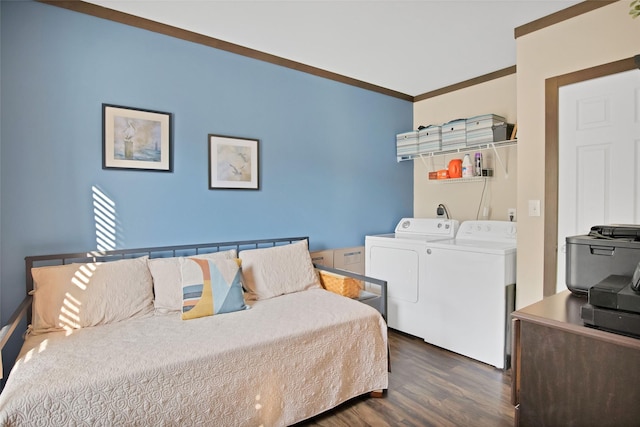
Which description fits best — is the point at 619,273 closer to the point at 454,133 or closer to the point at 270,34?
the point at 454,133

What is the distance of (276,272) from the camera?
Result: 255cm

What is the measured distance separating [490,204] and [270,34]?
2456 millimetres

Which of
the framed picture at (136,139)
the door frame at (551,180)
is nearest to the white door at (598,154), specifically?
the door frame at (551,180)

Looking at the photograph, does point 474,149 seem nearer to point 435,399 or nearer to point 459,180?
point 459,180

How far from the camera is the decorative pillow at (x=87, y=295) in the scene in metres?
1.83

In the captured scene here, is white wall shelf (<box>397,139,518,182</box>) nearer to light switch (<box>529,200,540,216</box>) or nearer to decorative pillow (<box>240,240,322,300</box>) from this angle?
light switch (<box>529,200,540,216</box>)

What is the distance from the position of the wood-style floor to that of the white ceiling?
2430 millimetres

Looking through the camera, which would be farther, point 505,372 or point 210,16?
point 505,372

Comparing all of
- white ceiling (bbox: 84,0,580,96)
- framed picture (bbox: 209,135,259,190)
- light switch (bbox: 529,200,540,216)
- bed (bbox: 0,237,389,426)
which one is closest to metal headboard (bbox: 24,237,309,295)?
bed (bbox: 0,237,389,426)

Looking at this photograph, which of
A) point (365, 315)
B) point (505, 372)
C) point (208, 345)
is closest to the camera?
point (208, 345)

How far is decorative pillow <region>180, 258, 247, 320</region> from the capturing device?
2053 millimetres

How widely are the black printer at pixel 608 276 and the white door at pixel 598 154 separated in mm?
764

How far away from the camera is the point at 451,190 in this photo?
3602 mm

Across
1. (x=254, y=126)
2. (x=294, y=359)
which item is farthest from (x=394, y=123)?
(x=294, y=359)
